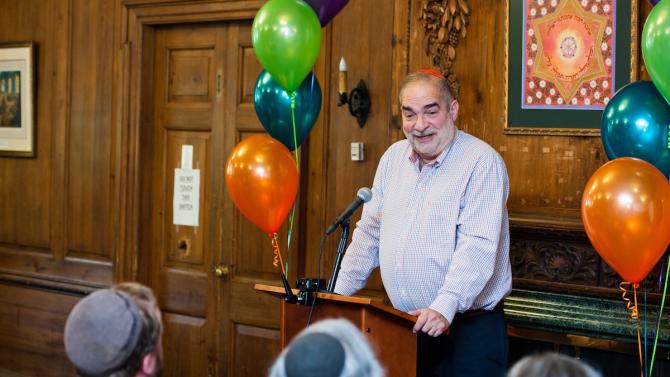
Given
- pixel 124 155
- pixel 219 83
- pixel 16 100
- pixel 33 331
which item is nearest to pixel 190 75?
pixel 219 83

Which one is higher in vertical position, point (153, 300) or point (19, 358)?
point (153, 300)

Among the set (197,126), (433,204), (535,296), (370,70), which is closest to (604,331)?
(535,296)

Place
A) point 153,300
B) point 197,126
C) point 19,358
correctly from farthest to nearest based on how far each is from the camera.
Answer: point 19,358
point 197,126
point 153,300

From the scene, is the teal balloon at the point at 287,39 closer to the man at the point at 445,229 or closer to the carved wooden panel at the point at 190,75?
the man at the point at 445,229

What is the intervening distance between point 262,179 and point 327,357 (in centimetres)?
169

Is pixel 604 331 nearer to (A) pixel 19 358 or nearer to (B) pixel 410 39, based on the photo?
(B) pixel 410 39

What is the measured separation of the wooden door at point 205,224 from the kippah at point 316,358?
322 centimetres

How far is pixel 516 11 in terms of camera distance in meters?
3.60

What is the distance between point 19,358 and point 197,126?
2.09 m

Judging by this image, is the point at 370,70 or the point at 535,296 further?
the point at 370,70

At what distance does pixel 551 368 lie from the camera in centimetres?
122

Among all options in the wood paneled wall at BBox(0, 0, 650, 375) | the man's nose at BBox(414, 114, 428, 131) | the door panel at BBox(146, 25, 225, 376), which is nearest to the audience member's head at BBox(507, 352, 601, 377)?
the man's nose at BBox(414, 114, 428, 131)

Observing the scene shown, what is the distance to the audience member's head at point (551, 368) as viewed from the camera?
1.21 m

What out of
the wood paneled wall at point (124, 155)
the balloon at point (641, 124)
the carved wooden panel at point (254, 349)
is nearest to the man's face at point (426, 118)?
the balloon at point (641, 124)
